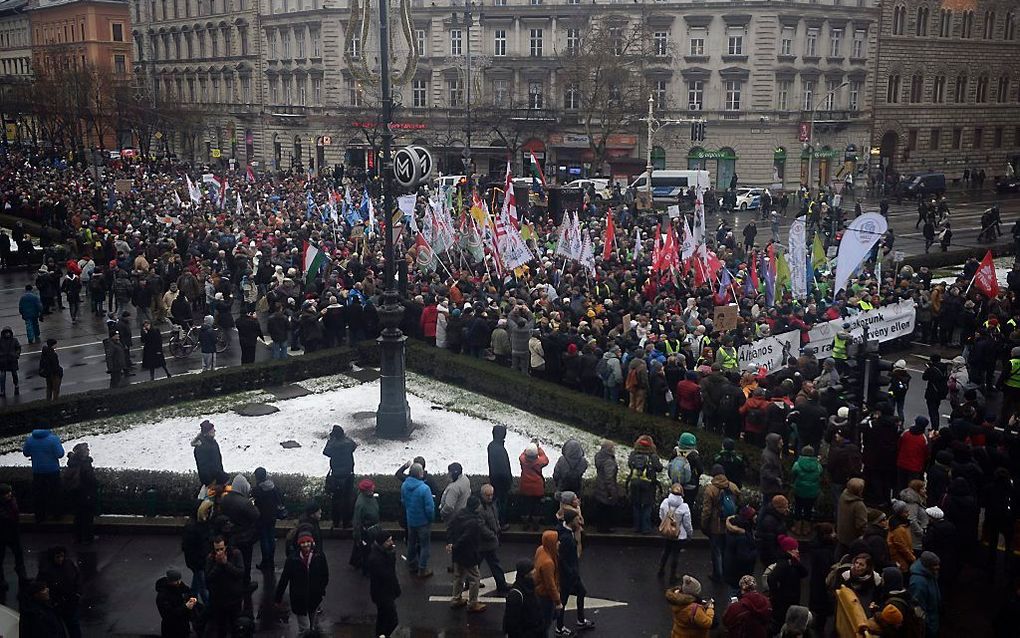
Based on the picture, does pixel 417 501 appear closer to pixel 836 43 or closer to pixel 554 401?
pixel 554 401

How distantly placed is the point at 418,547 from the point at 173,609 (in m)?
3.96

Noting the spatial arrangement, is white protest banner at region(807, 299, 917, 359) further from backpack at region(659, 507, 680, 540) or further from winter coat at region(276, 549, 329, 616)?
winter coat at region(276, 549, 329, 616)

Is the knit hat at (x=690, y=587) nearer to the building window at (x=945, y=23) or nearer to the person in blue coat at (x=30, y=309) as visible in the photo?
the person in blue coat at (x=30, y=309)

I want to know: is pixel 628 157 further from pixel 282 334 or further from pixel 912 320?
pixel 282 334

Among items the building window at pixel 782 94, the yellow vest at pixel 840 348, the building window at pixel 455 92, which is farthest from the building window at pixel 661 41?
the yellow vest at pixel 840 348

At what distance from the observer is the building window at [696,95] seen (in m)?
60.8

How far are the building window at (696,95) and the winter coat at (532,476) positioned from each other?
50.9 m

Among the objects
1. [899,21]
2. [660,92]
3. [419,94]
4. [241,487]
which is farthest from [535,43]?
[241,487]

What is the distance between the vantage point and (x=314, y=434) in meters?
17.8

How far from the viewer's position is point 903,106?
2667 inches

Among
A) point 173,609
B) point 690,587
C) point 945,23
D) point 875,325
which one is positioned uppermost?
point 945,23

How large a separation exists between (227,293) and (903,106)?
184 ft

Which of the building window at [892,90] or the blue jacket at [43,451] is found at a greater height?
the building window at [892,90]

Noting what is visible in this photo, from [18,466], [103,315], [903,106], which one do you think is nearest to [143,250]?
[103,315]
